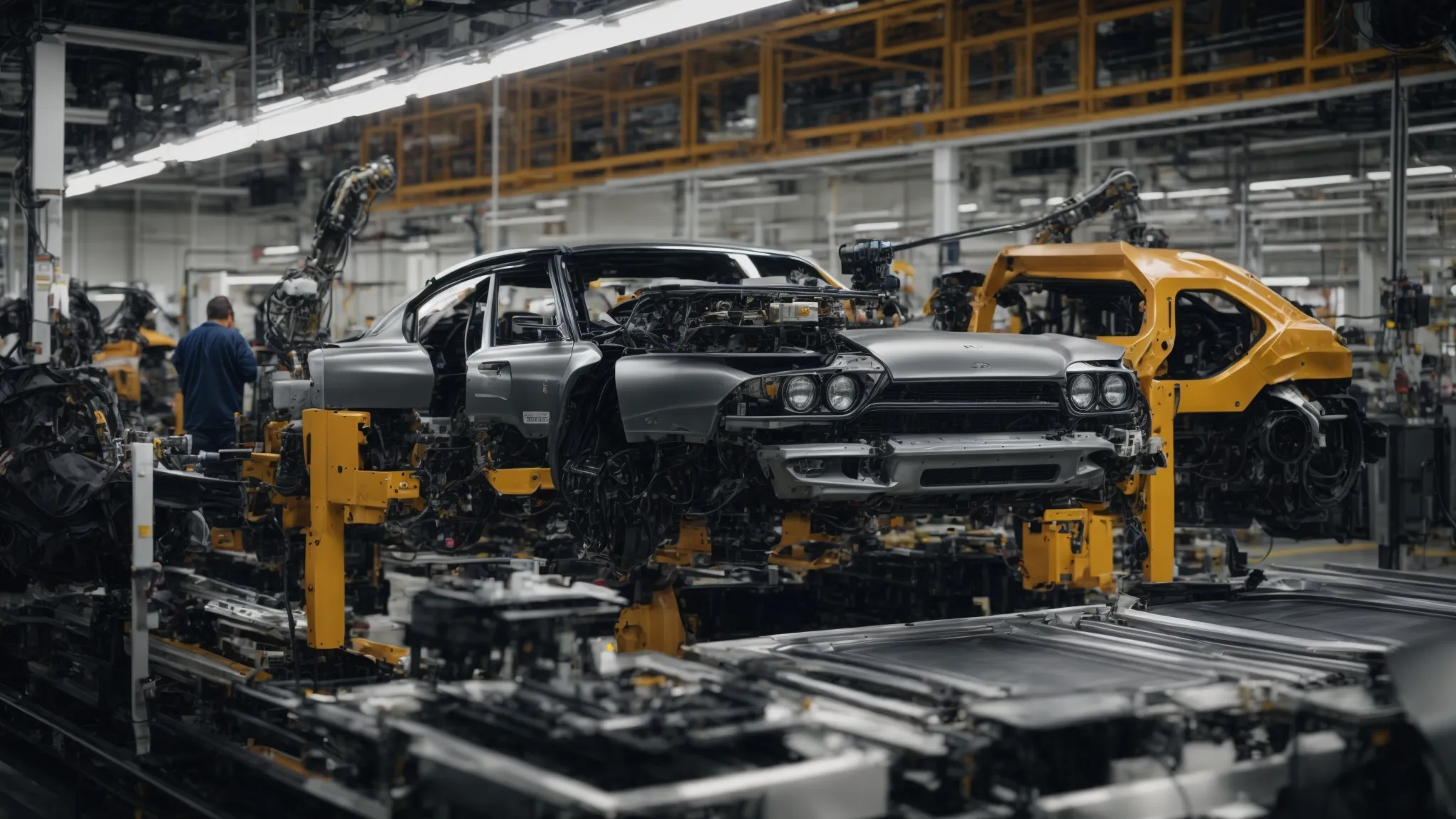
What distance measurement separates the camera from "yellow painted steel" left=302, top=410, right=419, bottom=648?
5.77 meters

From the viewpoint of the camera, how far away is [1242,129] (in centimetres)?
1469

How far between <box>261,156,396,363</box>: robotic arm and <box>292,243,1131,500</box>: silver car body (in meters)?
2.85

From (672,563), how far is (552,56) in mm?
3422

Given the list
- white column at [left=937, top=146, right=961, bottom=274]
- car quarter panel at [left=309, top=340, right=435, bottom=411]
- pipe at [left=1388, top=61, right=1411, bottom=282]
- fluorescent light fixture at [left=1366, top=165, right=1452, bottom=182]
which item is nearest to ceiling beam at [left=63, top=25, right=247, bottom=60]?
car quarter panel at [left=309, top=340, right=435, bottom=411]

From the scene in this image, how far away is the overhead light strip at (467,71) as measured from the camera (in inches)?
276

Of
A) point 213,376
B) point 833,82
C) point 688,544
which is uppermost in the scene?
point 833,82

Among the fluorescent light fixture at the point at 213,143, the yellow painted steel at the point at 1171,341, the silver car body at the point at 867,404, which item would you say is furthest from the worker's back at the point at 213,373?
the yellow painted steel at the point at 1171,341

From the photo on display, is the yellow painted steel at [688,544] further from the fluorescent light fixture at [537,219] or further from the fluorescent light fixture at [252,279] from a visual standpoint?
the fluorescent light fixture at [252,279]

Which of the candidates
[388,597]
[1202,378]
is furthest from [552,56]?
[1202,378]

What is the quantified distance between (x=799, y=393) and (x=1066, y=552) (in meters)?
2.14

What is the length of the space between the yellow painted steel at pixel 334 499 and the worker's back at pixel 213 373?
245 cm

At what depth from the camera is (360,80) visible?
9.16 meters

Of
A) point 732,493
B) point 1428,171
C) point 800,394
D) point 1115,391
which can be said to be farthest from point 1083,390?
point 1428,171

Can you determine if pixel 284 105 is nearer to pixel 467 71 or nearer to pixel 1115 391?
pixel 467 71
